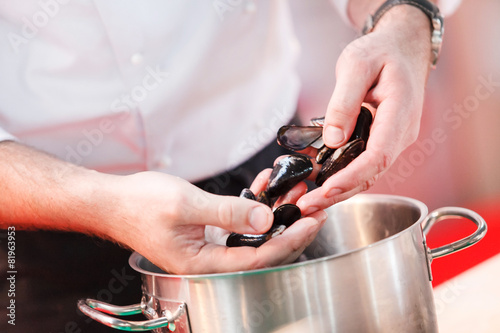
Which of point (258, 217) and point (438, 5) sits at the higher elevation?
point (438, 5)

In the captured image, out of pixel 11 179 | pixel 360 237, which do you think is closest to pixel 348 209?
pixel 360 237

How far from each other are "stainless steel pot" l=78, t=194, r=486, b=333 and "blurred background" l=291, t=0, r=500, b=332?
153cm

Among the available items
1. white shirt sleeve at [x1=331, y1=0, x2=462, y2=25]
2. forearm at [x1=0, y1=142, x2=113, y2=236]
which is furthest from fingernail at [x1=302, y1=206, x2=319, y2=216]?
white shirt sleeve at [x1=331, y1=0, x2=462, y2=25]

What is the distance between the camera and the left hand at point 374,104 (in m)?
0.55

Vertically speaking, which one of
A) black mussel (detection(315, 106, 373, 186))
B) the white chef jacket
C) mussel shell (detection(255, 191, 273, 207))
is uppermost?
the white chef jacket

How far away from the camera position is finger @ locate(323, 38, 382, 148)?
1.99 feet

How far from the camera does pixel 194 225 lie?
0.53 metres

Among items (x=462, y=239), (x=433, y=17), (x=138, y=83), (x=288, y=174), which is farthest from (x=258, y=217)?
(x=433, y=17)

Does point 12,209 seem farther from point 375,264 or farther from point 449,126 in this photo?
point 449,126

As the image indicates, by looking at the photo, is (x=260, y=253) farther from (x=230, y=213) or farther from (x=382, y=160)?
(x=382, y=160)

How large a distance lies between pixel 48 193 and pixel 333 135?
1.33ft

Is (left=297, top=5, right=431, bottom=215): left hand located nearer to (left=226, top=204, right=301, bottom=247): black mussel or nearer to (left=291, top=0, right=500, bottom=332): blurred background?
(left=226, top=204, right=301, bottom=247): black mussel

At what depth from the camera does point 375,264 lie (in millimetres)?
440

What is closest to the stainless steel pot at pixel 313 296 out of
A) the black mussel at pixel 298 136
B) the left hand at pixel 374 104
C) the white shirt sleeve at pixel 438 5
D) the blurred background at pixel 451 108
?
the left hand at pixel 374 104
